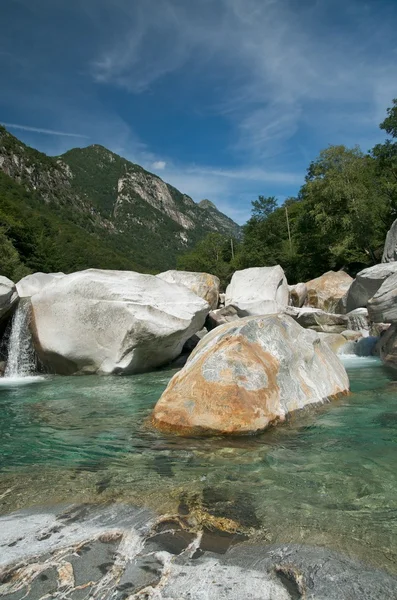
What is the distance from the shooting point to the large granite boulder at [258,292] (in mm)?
23328

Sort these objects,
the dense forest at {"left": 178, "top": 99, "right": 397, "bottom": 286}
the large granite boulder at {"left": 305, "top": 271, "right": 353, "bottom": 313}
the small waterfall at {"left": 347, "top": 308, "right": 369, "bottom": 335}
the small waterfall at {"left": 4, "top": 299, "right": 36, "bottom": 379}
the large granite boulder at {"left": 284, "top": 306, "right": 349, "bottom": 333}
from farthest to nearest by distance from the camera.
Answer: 1. the dense forest at {"left": 178, "top": 99, "right": 397, "bottom": 286}
2. the large granite boulder at {"left": 305, "top": 271, "right": 353, "bottom": 313}
3. the large granite boulder at {"left": 284, "top": 306, "right": 349, "bottom": 333}
4. the small waterfall at {"left": 347, "top": 308, "right": 369, "bottom": 335}
5. the small waterfall at {"left": 4, "top": 299, "right": 36, "bottom": 379}

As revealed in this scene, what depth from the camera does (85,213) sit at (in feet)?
412

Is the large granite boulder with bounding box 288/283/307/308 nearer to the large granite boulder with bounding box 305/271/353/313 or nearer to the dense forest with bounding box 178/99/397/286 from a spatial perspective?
the large granite boulder with bounding box 305/271/353/313

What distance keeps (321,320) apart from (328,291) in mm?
5639

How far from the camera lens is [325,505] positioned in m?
3.72

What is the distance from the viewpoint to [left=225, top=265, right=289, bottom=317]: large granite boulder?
23328mm

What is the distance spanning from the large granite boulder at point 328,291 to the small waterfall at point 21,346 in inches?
722

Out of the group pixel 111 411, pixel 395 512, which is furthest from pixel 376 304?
pixel 395 512

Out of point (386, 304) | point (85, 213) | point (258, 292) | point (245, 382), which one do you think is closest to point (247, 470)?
point (245, 382)

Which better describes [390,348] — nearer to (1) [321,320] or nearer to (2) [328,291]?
(1) [321,320]

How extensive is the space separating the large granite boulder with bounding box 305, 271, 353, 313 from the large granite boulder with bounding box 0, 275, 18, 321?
1882cm

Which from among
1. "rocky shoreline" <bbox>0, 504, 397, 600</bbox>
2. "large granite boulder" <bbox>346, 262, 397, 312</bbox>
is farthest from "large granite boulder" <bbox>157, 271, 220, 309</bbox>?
"rocky shoreline" <bbox>0, 504, 397, 600</bbox>

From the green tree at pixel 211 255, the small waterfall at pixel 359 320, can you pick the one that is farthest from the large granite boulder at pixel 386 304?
the green tree at pixel 211 255

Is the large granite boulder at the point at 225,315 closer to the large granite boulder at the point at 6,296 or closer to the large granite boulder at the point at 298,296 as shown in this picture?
the large granite boulder at the point at 298,296
